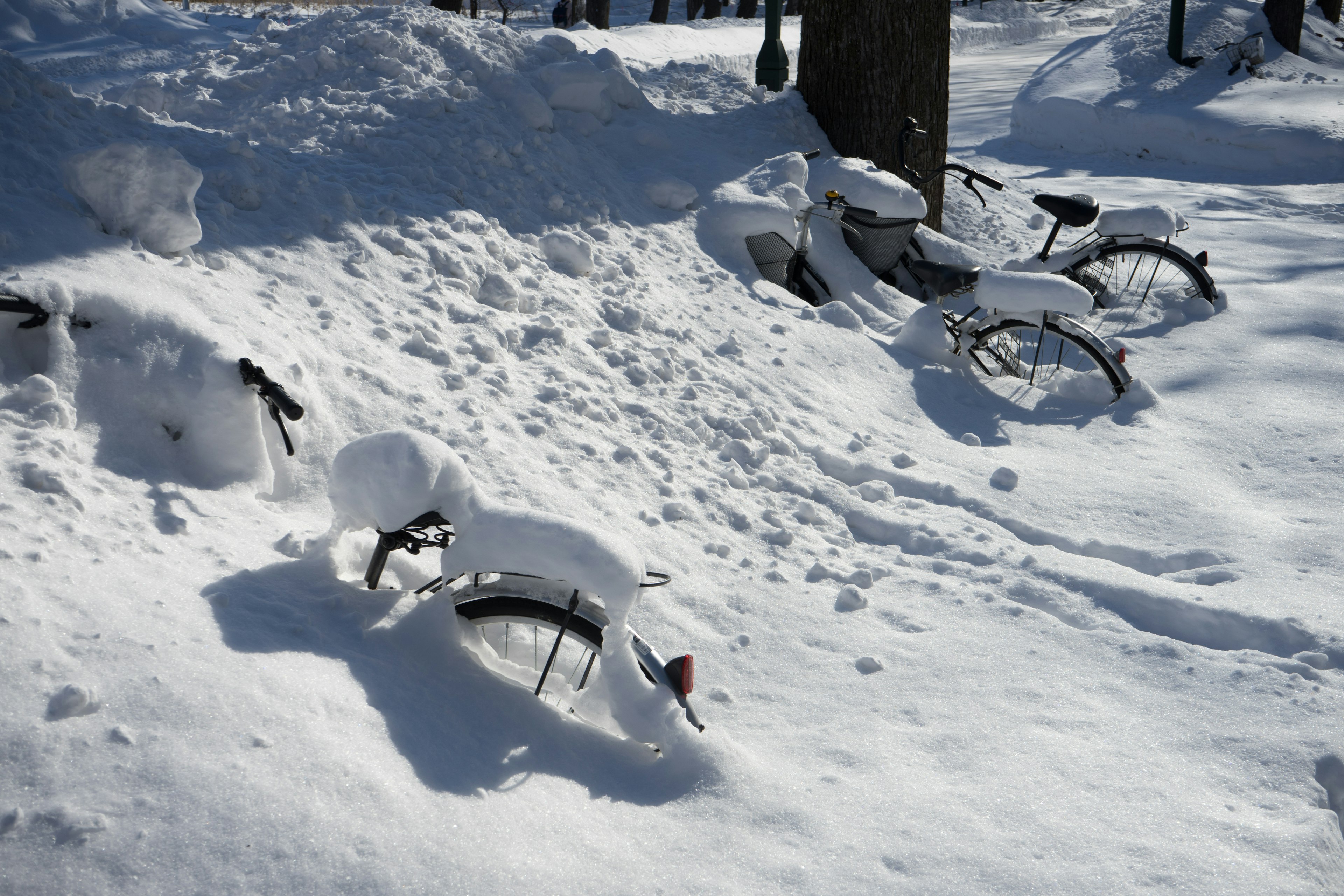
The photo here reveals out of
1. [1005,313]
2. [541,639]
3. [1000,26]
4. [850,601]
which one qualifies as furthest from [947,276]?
[1000,26]

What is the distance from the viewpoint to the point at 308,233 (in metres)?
4.19

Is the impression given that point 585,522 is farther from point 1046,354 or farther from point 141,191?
point 1046,354

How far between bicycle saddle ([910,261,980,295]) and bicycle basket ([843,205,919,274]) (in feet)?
2.96

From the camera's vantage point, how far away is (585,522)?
2883 mm

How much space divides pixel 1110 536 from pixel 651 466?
6.41 ft

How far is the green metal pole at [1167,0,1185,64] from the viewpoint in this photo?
1294 centimetres

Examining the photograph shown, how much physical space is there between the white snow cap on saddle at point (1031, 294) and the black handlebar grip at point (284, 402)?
150 inches

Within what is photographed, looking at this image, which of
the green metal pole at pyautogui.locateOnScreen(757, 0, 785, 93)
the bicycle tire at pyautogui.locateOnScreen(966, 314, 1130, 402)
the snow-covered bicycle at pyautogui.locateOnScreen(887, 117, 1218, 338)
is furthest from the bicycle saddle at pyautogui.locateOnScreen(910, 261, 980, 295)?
the green metal pole at pyautogui.locateOnScreen(757, 0, 785, 93)

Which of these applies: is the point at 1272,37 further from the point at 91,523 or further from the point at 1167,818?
the point at 91,523

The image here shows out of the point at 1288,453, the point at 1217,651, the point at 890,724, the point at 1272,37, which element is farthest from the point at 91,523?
the point at 1272,37

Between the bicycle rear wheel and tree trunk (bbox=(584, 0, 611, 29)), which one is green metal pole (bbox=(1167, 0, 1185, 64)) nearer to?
tree trunk (bbox=(584, 0, 611, 29))

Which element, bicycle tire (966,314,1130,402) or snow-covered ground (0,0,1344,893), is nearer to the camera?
snow-covered ground (0,0,1344,893)

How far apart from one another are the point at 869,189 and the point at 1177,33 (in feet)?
32.9

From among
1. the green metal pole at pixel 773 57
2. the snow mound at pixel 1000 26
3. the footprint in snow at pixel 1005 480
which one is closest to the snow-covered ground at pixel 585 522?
the footprint in snow at pixel 1005 480
